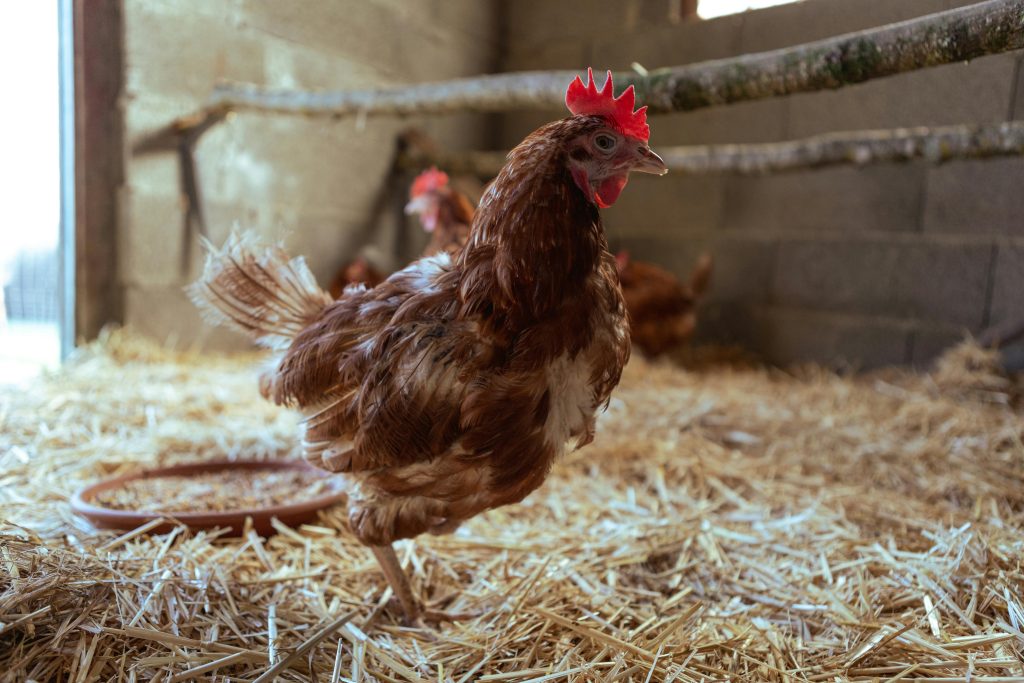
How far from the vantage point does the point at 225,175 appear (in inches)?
181

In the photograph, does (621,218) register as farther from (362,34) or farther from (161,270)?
(161,270)

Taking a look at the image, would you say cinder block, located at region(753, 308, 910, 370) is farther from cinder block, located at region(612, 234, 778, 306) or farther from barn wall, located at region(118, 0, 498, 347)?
barn wall, located at region(118, 0, 498, 347)

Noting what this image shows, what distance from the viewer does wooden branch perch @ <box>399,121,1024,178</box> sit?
9.90 ft

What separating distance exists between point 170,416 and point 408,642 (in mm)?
2259

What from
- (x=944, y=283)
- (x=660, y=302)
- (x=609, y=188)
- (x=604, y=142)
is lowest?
(x=660, y=302)

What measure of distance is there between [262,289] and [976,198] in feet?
14.5

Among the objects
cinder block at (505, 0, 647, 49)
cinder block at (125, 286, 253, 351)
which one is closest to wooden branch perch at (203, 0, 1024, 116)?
cinder block at (125, 286, 253, 351)

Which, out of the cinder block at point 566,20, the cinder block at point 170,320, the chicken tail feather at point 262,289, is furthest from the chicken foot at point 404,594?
the cinder block at point 566,20

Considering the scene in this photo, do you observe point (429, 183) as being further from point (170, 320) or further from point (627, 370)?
point (627, 370)

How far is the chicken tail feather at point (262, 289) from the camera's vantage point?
2039mm

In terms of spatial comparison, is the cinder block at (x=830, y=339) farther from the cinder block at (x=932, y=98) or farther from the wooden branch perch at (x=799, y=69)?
the wooden branch perch at (x=799, y=69)

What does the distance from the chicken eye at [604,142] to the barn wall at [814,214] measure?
1.98 metres

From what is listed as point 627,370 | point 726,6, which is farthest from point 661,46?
point 627,370

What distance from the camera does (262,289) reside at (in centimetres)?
205
